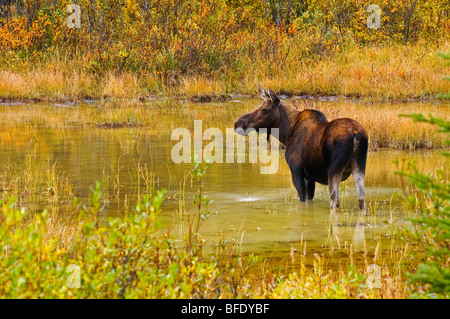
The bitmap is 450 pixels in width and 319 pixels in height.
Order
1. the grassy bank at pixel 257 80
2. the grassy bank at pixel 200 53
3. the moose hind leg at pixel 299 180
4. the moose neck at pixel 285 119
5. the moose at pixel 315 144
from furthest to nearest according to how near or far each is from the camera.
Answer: the grassy bank at pixel 200 53 → the grassy bank at pixel 257 80 → the moose neck at pixel 285 119 → the moose hind leg at pixel 299 180 → the moose at pixel 315 144

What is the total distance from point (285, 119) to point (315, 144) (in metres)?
1.11

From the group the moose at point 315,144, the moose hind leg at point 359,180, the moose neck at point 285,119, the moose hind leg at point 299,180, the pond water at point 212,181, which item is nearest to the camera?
the pond water at point 212,181

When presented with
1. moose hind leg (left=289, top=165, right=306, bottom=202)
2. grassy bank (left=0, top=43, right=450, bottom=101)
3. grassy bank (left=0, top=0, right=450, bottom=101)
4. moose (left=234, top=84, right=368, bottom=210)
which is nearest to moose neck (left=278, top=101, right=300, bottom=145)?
moose (left=234, top=84, right=368, bottom=210)

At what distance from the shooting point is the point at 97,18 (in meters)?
28.2

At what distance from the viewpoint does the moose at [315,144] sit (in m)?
9.27

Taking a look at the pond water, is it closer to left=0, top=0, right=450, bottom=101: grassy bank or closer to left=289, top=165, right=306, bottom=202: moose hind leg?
left=289, top=165, right=306, bottom=202: moose hind leg

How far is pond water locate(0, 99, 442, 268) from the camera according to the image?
28.7 ft

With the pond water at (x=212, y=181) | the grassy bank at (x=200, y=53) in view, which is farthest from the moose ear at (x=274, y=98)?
the grassy bank at (x=200, y=53)

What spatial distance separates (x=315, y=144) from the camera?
980cm

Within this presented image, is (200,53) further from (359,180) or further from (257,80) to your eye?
(359,180)

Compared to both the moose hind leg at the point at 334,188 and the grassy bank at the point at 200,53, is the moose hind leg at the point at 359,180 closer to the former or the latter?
the moose hind leg at the point at 334,188

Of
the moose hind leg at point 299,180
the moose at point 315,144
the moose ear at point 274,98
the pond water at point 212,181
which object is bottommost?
the pond water at point 212,181

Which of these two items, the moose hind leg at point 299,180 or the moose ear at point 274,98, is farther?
the moose ear at point 274,98
